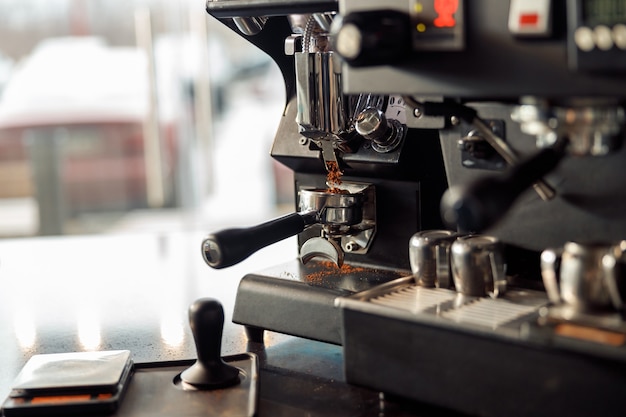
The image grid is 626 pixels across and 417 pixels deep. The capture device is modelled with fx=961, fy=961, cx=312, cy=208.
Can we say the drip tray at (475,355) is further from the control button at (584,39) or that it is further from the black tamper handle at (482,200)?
the control button at (584,39)

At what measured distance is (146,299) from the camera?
4.96ft

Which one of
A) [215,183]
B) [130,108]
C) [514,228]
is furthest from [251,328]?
[130,108]

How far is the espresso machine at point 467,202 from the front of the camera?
79cm

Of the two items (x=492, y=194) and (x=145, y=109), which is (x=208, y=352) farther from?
(x=145, y=109)

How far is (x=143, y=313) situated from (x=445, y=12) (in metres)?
0.76

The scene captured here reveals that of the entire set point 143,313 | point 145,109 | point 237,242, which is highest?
point 145,109

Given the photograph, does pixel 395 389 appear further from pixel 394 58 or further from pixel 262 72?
pixel 262 72

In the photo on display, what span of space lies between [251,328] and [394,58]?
1.66 feet

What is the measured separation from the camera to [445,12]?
853 millimetres

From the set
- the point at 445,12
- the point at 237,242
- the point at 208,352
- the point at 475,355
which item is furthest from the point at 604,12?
the point at 208,352

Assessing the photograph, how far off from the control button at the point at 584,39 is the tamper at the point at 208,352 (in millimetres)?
510

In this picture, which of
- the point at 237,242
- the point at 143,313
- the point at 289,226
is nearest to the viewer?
the point at 237,242

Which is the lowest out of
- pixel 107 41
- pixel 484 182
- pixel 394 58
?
pixel 484 182

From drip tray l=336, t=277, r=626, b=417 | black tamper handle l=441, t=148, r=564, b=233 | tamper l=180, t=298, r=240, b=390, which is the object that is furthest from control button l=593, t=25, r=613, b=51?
tamper l=180, t=298, r=240, b=390
